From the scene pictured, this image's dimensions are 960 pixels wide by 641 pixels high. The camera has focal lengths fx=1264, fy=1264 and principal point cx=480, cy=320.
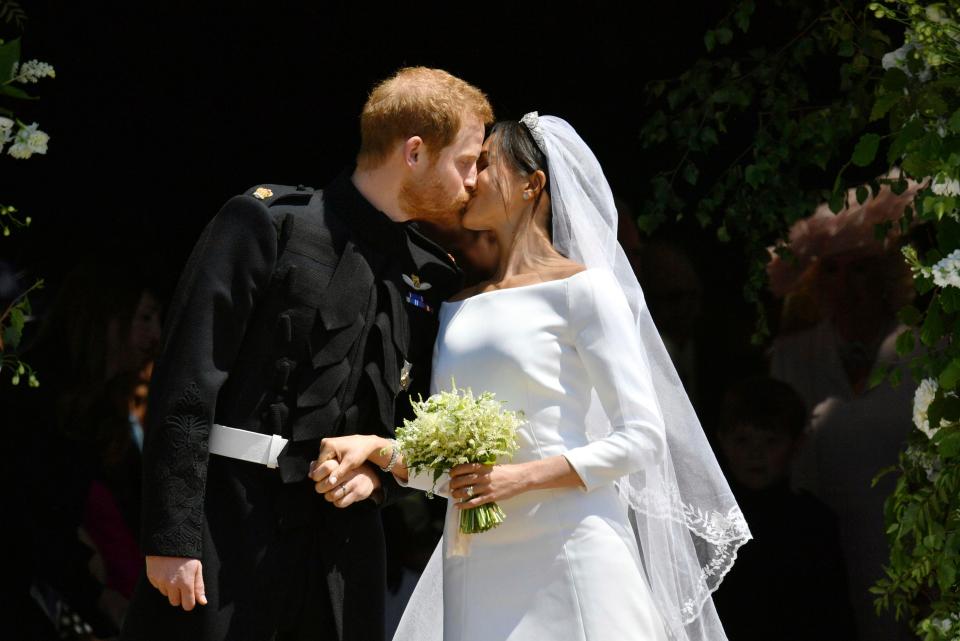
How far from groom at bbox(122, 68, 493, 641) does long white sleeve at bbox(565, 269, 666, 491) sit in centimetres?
47

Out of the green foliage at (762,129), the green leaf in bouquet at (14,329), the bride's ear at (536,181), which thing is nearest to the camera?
the bride's ear at (536,181)

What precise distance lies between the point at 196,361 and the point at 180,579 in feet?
1.63

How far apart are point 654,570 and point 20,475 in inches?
104

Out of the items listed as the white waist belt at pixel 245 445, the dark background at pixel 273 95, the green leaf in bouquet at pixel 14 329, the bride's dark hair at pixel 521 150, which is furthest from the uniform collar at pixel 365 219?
the dark background at pixel 273 95

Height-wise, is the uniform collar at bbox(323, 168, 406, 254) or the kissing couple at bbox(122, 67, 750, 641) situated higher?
the uniform collar at bbox(323, 168, 406, 254)

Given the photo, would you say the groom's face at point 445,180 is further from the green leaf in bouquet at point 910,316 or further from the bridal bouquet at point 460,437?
the green leaf in bouquet at point 910,316

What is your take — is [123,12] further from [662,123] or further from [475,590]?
[475,590]

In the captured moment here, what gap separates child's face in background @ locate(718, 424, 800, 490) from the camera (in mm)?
5094

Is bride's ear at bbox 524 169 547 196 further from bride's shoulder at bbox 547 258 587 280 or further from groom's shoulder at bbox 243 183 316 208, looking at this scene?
groom's shoulder at bbox 243 183 316 208

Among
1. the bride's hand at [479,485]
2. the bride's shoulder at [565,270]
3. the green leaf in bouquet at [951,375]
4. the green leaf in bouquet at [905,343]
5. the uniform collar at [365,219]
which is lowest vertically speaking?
the bride's hand at [479,485]

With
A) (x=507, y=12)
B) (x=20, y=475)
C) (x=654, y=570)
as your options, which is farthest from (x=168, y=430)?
(x=507, y=12)

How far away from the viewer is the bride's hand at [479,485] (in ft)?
9.77

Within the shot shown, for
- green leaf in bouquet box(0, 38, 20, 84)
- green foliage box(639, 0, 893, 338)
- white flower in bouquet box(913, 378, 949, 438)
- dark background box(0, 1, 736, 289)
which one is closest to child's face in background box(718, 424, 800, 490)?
green foliage box(639, 0, 893, 338)

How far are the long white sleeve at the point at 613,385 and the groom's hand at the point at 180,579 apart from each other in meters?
0.92
